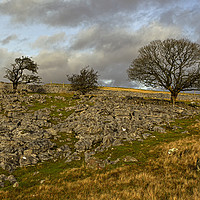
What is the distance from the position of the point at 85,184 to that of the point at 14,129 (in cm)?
1477

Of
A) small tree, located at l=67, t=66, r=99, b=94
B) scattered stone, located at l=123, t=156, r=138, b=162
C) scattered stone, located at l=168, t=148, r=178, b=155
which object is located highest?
small tree, located at l=67, t=66, r=99, b=94

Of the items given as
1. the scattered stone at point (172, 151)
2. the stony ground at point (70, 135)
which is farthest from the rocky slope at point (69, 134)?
the scattered stone at point (172, 151)

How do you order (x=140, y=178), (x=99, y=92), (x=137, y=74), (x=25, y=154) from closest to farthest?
(x=140, y=178) → (x=25, y=154) → (x=137, y=74) → (x=99, y=92)

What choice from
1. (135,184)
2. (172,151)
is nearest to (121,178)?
(135,184)

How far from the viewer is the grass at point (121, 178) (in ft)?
21.8

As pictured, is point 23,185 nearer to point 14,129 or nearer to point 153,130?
point 14,129

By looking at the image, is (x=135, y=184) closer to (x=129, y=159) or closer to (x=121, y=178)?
(x=121, y=178)

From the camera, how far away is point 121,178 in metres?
8.16

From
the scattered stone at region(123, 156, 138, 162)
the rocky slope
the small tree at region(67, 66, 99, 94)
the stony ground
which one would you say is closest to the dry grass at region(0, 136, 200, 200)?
the scattered stone at region(123, 156, 138, 162)

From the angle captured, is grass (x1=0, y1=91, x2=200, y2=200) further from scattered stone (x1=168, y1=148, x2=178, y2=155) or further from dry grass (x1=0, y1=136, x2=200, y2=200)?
scattered stone (x1=168, y1=148, x2=178, y2=155)

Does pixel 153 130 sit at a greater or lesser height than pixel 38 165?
greater

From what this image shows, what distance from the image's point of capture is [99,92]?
208ft

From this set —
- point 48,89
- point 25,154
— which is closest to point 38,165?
point 25,154

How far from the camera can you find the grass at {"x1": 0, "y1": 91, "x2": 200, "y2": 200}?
6.64m
